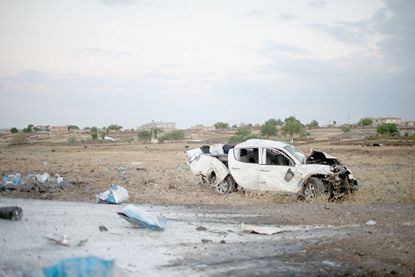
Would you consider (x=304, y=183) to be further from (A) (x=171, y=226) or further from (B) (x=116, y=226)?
(B) (x=116, y=226)

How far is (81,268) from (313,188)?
930cm

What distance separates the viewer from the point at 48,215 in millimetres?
8211

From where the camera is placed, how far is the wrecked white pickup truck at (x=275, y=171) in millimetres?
12500

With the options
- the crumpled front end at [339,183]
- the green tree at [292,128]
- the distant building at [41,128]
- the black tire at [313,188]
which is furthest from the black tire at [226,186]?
the distant building at [41,128]

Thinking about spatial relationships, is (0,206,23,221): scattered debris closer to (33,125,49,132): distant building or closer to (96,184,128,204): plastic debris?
(96,184,128,204): plastic debris

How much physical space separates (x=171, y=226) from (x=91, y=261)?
382cm

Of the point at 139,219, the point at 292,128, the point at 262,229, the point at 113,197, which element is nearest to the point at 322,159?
the point at 262,229

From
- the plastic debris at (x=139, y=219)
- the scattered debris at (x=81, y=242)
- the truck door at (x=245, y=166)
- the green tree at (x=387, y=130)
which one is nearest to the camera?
the scattered debris at (x=81, y=242)

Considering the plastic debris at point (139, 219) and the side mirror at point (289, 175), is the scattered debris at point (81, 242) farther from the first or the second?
the side mirror at point (289, 175)

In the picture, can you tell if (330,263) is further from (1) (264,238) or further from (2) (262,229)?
(2) (262,229)

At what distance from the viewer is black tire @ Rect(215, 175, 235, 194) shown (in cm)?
1428

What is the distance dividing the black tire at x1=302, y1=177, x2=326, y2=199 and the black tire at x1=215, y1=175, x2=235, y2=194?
8.61ft

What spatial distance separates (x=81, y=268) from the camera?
4359 mm

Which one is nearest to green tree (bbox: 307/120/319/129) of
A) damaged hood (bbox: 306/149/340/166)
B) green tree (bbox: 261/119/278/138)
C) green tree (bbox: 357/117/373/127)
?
green tree (bbox: 357/117/373/127)
